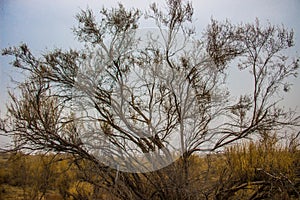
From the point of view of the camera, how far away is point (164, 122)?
3404 mm

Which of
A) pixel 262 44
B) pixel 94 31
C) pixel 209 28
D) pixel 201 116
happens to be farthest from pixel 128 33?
pixel 262 44

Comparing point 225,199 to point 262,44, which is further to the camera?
point 262,44

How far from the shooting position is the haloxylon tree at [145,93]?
3.30 meters

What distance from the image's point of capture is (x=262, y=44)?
351cm

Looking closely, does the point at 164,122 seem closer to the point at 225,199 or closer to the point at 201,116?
the point at 201,116

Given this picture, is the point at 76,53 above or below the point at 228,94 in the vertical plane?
above

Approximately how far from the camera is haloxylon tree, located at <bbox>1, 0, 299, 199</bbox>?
330 centimetres

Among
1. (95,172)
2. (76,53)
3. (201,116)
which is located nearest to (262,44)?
(201,116)

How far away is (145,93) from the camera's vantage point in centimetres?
342

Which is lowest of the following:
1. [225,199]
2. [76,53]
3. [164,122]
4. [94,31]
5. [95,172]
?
[225,199]

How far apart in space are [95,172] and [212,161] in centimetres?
112

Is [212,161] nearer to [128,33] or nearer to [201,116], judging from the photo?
[201,116]

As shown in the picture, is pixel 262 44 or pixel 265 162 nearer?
pixel 265 162

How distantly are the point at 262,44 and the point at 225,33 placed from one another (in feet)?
1.36
